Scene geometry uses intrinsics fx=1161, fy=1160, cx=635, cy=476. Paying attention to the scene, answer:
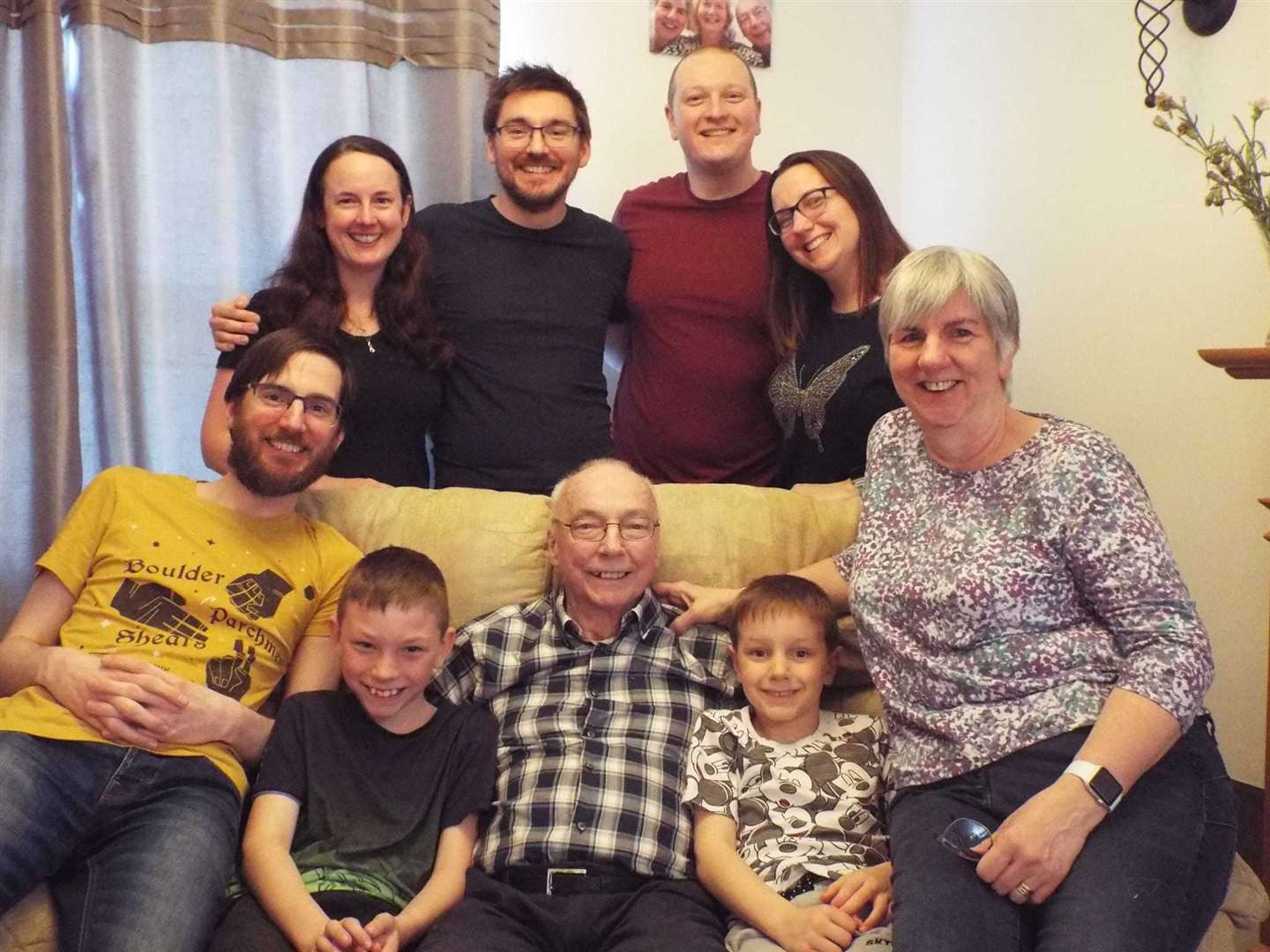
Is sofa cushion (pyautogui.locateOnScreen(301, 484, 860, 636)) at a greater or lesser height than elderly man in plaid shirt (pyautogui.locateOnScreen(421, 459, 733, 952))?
greater

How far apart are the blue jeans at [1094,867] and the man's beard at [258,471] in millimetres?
→ 1076

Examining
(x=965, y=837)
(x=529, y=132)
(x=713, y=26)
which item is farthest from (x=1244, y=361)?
(x=713, y=26)

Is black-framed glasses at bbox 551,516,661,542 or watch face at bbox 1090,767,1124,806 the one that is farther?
black-framed glasses at bbox 551,516,661,542

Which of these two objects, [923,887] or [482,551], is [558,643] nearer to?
[482,551]

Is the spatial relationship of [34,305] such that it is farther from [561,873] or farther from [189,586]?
[561,873]

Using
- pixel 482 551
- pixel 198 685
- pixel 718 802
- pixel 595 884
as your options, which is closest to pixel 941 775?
pixel 718 802

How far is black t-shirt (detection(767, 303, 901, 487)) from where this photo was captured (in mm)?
2221

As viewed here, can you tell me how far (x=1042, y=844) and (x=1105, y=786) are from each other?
0.11m

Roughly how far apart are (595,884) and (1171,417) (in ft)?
5.05

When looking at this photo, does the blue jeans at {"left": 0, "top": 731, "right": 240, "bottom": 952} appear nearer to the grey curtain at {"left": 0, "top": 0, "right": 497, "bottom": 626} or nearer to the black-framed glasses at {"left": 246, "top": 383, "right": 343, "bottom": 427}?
the black-framed glasses at {"left": 246, "top": 383, "right": 343, "bottom": 427}

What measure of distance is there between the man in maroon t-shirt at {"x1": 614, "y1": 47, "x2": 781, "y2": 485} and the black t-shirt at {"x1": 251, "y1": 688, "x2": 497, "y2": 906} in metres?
0.94

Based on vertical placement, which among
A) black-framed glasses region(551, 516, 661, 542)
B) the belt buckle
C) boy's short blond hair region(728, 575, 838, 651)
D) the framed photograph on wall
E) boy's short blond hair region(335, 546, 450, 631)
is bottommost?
the belt buckle

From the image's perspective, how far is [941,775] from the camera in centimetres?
156

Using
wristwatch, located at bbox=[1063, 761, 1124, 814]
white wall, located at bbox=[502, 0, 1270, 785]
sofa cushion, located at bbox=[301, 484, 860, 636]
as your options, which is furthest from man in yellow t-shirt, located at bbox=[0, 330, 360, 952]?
white wall, located at bbox=[502, 0, 1270, 785]
